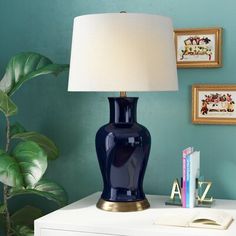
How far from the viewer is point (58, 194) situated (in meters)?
2.40

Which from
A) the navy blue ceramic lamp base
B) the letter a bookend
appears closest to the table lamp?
the navy blue ceramic lamp base

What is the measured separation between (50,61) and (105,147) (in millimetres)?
529

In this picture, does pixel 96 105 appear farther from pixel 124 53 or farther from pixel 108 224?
pixel 108 224

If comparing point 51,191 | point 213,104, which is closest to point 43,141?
point 51,191

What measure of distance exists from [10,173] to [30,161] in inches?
3.9

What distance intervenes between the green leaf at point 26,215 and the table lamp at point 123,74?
0.53 m

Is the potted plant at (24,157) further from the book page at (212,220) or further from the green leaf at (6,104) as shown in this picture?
the book page at (212,220)

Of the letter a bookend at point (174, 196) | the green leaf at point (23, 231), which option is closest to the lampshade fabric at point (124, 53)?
the letter a bookend at point (174, 196)

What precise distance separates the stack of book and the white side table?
0.06 metres

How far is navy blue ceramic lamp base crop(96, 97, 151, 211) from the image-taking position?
7.09 feet

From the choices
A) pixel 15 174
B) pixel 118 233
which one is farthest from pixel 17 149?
pixel 118 233

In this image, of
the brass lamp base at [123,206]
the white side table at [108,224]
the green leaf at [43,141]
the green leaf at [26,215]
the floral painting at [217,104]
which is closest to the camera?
the white side table at [108,224]

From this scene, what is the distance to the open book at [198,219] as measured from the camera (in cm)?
194

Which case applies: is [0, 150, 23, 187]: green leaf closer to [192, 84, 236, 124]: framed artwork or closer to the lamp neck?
the lamp neck
